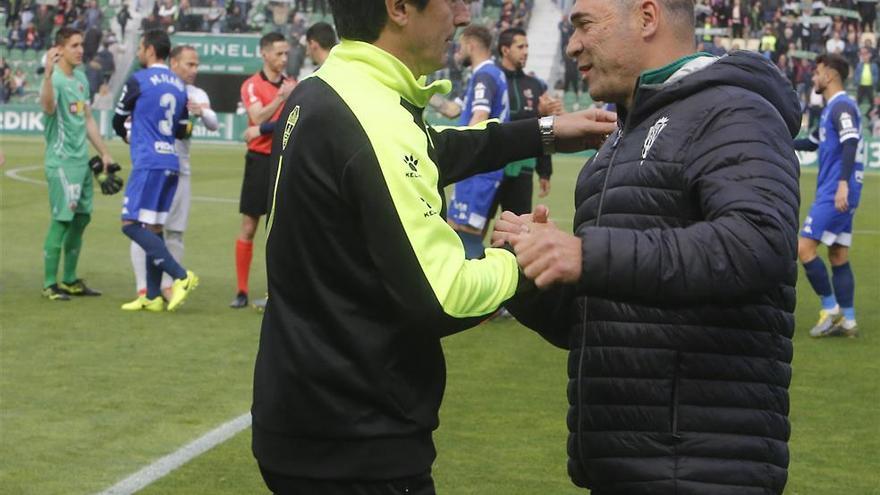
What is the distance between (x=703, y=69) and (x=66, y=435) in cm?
487

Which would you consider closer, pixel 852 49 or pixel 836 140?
pixel 836 140

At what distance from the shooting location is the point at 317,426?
2977 millimetres

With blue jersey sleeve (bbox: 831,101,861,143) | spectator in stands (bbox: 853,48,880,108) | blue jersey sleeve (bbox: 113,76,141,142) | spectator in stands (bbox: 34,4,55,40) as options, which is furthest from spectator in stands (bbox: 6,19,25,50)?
blue jersey sleeve (bbox: 831,101,861,143)

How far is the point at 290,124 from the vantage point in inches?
118

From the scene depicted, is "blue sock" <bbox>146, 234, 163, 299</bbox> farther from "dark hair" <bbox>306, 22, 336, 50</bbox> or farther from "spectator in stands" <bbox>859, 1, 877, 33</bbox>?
"spectator in stands" <bbox>859, 1, 877, 33</bbox>

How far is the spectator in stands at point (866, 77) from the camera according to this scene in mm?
37344

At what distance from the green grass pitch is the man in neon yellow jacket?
3.20m

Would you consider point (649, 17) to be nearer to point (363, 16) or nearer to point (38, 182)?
point (363, 16)

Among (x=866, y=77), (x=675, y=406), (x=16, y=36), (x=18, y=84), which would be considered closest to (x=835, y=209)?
(x=675, y=406)

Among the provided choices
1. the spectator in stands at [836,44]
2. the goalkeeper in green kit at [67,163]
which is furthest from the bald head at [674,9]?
the spectator in stands at [836,44]

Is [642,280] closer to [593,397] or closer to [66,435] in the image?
[593,397]

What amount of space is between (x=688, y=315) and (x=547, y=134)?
100cm

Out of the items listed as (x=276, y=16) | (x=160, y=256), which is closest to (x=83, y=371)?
(x=160, y=256)

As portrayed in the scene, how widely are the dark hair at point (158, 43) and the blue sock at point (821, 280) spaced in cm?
545
